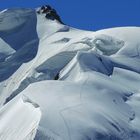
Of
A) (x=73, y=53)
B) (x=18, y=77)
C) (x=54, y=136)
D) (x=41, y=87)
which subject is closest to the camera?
(x=54, y=136)

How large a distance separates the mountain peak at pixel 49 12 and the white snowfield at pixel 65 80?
50cm

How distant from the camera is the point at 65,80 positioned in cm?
2464

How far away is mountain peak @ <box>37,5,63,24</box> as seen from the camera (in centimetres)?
3628

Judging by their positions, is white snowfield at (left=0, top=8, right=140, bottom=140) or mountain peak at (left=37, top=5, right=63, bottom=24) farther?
mountain peak at (left=37, top=5, right=63, bottom=24)

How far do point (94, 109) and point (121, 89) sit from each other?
2.89 m

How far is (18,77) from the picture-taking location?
1212 inches

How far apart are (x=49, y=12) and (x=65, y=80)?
12.3 metres

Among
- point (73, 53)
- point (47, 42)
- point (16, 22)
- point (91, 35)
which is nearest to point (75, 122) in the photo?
point (73, 53)

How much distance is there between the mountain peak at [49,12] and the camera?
119ft

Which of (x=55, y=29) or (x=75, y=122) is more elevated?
(x=75, y=122)

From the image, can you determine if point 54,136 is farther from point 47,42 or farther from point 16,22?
point 16,22

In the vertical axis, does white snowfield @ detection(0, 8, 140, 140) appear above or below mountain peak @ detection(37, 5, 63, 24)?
above

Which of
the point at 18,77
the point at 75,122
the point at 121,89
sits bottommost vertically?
the point at 18,77

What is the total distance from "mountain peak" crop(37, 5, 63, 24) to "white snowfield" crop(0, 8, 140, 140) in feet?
1.63
